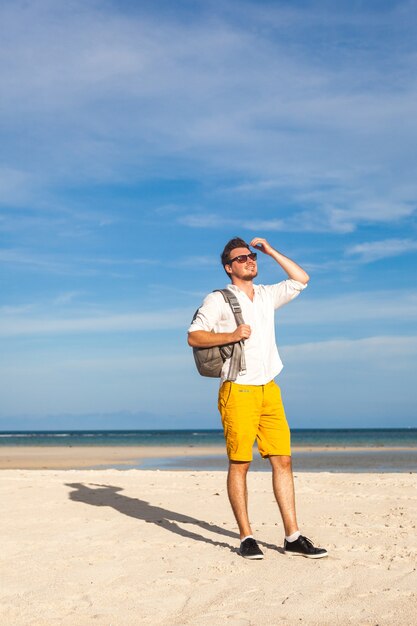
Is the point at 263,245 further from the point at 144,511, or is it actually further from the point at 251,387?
the point at 144,511

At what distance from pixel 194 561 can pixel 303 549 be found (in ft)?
2.88

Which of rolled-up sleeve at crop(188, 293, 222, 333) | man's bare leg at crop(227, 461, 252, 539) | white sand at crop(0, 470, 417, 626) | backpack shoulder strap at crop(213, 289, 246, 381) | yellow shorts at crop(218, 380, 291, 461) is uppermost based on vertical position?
rolled-up sleeve at crop(188, 293, 222, 333)

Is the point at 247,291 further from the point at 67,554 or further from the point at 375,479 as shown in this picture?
the point at 375,479

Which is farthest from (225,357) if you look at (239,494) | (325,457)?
(325,457)

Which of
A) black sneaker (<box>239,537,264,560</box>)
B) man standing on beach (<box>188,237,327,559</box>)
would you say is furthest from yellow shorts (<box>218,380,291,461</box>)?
black sneaker (<box>239,537,264,560</box>)

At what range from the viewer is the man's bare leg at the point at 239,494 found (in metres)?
5.95

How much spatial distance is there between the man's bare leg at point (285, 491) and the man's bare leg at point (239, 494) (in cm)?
27

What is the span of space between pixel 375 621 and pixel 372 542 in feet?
8.10

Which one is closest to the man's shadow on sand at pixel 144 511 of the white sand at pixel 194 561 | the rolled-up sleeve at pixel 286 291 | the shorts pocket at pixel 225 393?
the white sand at pixel 194 561

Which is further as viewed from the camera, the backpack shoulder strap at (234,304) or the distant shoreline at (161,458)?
the distant shoreline at (161,458)

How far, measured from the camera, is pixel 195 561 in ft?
19.0

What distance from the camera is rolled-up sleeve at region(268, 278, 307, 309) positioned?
6.24 meters

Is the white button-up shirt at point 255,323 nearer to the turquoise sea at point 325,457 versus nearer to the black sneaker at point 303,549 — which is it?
the black sneaker at point 303,549

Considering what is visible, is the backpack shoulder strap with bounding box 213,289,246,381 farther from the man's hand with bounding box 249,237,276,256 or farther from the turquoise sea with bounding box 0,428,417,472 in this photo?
the turquoise sea with bounding box 0,428,417,472
